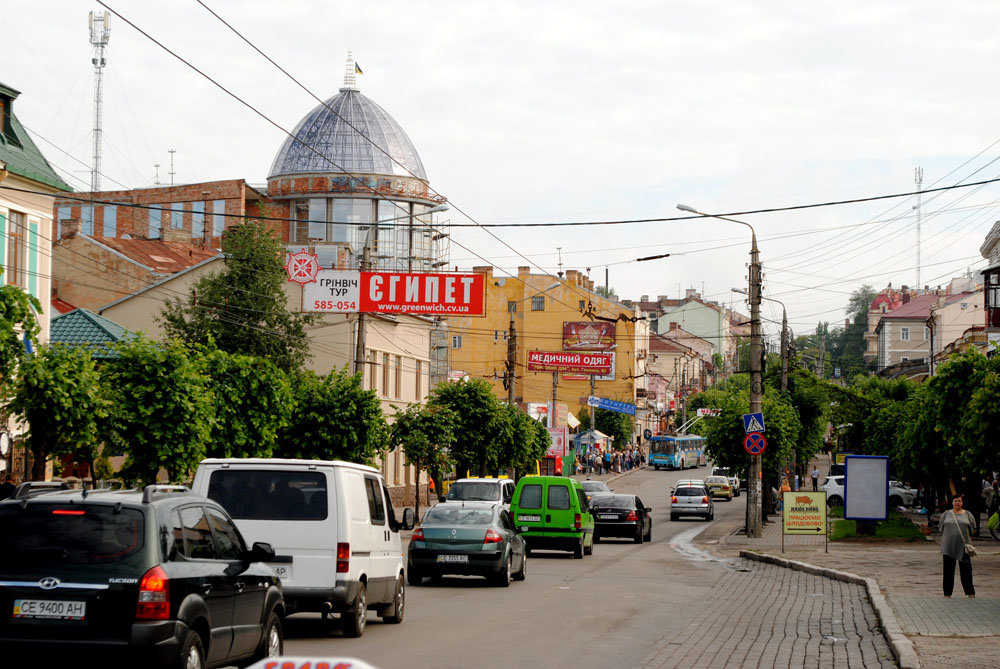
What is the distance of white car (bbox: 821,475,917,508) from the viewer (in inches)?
2185

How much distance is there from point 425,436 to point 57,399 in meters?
23.0

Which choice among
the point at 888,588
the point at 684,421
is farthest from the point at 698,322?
the point at 888,588

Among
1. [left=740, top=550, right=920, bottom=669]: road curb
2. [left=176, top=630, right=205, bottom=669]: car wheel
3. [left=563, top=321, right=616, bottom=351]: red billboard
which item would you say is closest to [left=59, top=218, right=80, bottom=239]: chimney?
[left=563, top=321, right=616, bottom=351]: red billboard

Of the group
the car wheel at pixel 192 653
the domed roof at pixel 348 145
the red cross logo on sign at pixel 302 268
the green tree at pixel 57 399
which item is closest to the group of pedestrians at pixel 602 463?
the domed roof at pixel 348 145

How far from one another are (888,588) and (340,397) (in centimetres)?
1877

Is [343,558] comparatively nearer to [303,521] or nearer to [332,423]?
[303,521]

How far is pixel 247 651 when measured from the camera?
1062 cm

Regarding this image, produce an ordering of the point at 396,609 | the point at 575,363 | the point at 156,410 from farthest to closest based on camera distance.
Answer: the point at 575,363, the point at 156,410, the point at 396,609

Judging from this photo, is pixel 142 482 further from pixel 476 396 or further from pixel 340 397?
pixel 476 396

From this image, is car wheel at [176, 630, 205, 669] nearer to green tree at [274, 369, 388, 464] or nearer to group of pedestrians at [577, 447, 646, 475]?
green tree at [274, 369, 388, 464]

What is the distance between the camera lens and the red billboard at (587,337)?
348ft

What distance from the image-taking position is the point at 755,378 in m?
37.3

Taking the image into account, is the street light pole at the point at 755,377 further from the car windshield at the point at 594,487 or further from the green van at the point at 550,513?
the car windshield at the point at 594,487

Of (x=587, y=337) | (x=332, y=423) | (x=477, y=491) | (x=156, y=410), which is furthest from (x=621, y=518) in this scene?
(x=587, y=337)
